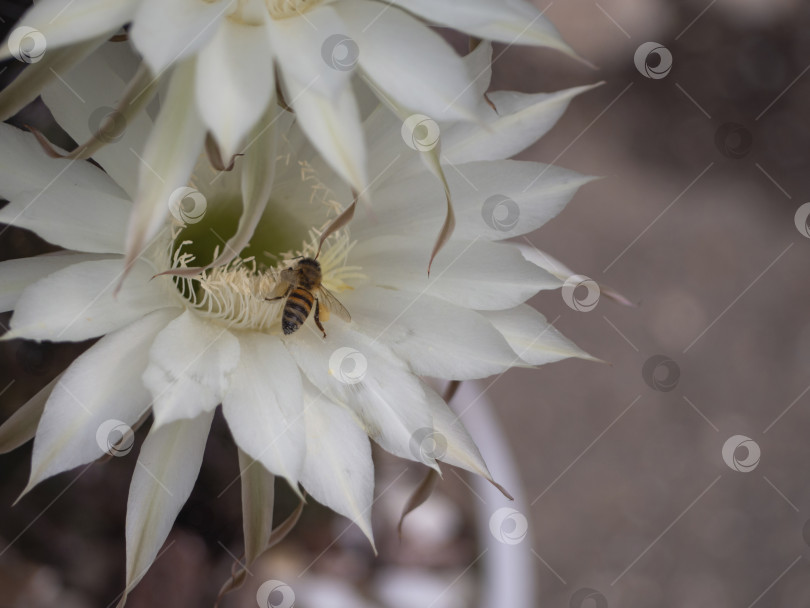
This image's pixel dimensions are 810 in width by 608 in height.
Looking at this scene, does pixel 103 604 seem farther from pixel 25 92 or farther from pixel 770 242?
pixel 770 242

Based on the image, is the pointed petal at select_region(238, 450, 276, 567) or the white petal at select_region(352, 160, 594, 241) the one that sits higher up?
the white petal at select_region(352, 160, 594, 241)

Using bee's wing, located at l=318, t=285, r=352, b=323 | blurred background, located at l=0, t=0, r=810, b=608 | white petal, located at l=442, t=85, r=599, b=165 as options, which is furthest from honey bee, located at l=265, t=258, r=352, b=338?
blurred background, located at l=0, t=0, r=810, b=608

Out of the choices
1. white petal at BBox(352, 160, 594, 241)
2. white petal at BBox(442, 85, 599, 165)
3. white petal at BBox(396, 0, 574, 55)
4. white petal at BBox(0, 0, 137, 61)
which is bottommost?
white petal at BBox(352, 160, 594, 241)

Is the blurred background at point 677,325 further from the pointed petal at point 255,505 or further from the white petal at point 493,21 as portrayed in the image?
the white petal at point 493,21

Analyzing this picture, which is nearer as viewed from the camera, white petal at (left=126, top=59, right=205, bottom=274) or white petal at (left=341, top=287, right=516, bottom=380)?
white petal at (left=126, top=59, right=205, bottom=274)

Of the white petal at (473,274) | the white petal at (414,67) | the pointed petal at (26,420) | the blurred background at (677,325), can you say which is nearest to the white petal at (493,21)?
the white petal at (414,67)

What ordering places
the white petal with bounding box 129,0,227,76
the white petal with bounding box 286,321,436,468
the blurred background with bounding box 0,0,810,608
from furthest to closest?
the blurred background with bounding box 0,0,810,608, the white petal with bounding box 286,321,436,468, the white petal with bounding box 129,0,227,76

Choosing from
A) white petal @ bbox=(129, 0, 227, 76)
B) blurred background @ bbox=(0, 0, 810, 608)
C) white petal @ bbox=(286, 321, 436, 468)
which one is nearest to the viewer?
white petal @ bbox=(129, 0, 227, 76)

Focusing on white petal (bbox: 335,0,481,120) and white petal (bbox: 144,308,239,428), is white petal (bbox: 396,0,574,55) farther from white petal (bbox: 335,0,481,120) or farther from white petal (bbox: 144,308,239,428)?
white petal (bbox: 144,308,239,428)
